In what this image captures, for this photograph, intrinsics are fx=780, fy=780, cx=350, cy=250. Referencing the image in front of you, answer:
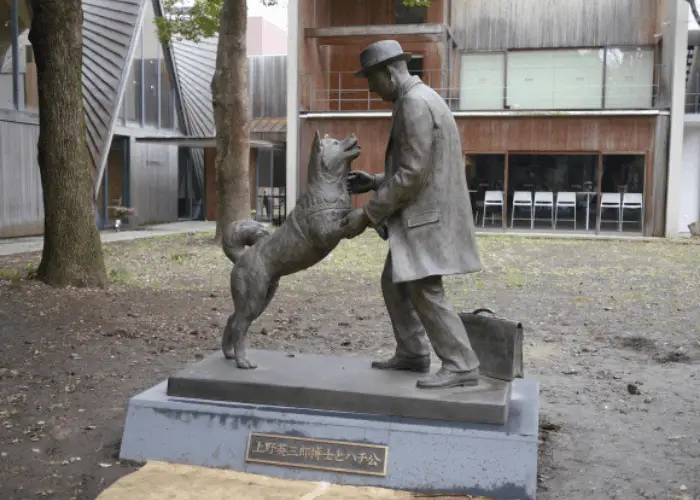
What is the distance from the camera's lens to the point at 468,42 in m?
22.8

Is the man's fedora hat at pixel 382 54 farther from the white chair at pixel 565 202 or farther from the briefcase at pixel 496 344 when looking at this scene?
the white chair at pixel 565 202

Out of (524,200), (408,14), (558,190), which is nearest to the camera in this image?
(558,190)

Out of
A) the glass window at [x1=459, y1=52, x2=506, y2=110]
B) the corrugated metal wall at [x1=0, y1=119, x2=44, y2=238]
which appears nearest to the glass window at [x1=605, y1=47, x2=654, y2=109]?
the glass window at [x1=459, y1=52, x2=506, y2=110]

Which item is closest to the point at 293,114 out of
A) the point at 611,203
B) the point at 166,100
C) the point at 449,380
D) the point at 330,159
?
the point at 166,100

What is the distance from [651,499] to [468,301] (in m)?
5.90

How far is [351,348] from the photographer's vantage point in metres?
7.27

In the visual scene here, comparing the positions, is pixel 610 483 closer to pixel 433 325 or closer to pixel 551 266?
pixel 433 325

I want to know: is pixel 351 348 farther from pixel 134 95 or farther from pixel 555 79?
pixel 134 95

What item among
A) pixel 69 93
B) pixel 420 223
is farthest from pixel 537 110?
pixel 420 223

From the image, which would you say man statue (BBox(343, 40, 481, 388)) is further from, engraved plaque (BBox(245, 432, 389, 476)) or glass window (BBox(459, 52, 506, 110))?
glass window (BBox(459, 52, 506, 110))

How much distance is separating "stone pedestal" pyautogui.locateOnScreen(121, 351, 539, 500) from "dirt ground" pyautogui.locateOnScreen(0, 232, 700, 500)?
33cm

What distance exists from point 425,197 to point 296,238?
81cm

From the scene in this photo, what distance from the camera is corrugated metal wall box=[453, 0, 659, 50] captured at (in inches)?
860

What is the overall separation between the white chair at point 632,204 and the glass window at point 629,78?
237 cm
